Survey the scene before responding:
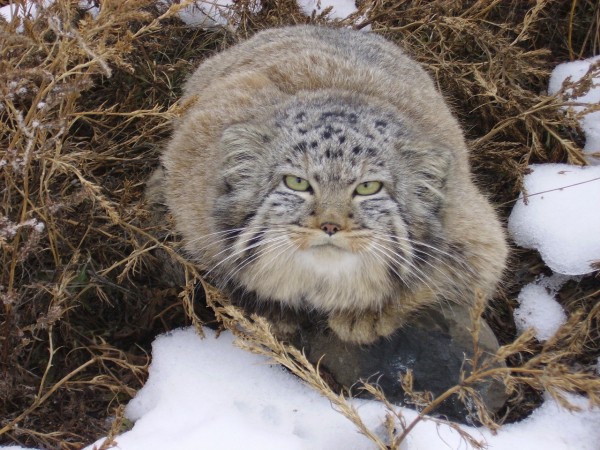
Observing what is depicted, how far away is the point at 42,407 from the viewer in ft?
12.5

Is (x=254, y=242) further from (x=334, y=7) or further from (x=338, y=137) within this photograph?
(x=334, y=7)

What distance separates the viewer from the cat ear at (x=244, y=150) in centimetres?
364

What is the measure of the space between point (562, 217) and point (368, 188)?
163cm

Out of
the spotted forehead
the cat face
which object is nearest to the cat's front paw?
the cat face

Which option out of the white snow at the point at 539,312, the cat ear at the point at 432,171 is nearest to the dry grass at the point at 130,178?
the white snow at the point at 539,312

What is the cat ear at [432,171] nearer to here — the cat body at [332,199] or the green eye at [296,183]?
the cat body at [332,199]

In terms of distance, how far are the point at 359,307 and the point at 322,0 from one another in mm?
3041

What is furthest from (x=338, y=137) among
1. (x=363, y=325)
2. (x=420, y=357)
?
(x=420, y=357)

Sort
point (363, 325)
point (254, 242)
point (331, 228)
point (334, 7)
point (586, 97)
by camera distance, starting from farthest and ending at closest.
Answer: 1. point (334, 7)
2. point (586, 97)
3. point (363, 325)
4. point (254, 242)
5. point (331, 228)

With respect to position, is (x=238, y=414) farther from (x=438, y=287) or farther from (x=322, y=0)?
(x=322, y=0)

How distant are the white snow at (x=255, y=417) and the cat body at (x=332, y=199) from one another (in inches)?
13.1

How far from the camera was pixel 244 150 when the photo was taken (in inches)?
145

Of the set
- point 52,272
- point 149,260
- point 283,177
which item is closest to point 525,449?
point 283,177

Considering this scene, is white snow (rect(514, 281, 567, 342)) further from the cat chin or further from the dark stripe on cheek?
the dark stripe on cheek
